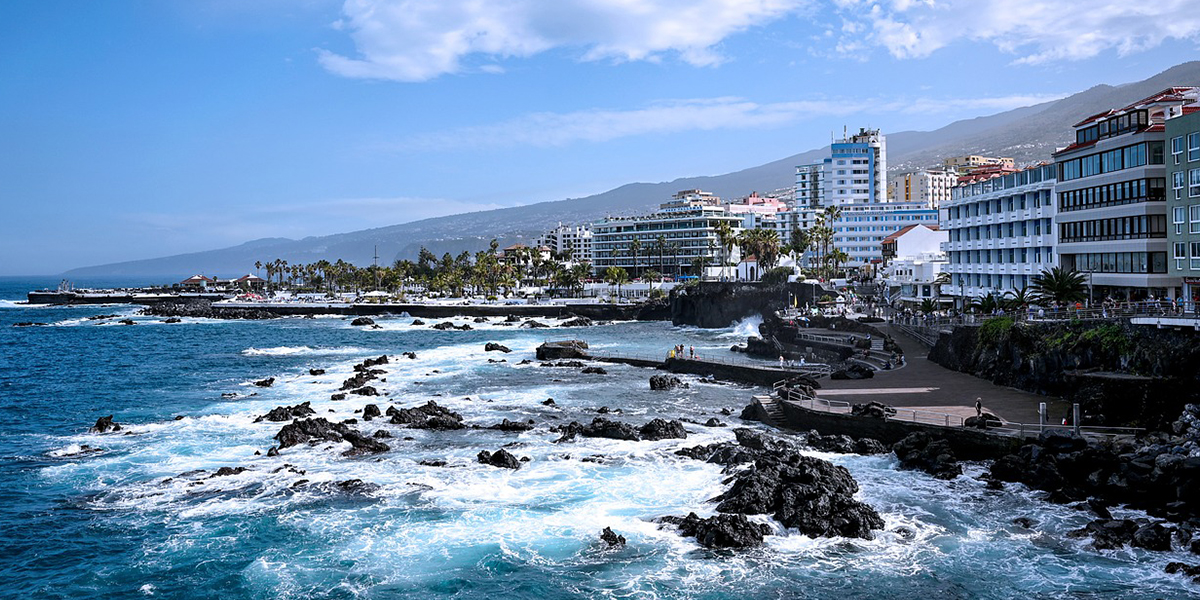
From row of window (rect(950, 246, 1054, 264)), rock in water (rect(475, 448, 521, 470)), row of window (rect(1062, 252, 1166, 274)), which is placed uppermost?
row of window (rect(950, 246, 1054, 264))

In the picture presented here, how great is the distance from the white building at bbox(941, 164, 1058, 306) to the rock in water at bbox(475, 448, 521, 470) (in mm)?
38490

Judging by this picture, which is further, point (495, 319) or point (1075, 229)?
point (495, 319)

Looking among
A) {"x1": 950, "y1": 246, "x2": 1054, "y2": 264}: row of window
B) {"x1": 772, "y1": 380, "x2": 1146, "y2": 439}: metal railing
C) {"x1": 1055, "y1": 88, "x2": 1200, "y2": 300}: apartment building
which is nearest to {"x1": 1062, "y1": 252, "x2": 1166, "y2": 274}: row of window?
{"x1": 1055, "y1": 88, "x2": 1200, "y2": 300}: apartment building

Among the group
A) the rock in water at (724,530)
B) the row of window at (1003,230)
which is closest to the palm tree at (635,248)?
the row of window at (1003,230)

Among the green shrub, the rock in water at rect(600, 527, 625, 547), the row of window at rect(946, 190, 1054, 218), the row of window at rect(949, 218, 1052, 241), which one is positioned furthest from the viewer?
the row of window at rect(949, 218, 1052, 241)

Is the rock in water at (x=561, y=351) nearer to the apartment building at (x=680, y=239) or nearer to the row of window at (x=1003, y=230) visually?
the row of window at (x=1003, y=230)

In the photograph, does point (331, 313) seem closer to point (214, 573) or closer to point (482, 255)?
point (482, 255)

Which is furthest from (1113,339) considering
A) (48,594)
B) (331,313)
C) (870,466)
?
(331,313)

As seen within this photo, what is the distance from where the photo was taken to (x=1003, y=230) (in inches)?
2410

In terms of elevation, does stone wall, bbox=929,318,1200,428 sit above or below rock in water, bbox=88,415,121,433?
above

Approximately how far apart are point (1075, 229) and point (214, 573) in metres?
50.7

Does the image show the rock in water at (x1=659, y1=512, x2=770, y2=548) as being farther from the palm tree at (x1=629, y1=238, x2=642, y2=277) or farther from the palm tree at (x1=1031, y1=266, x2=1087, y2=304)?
the palm tree at (x1=629, y1=238, x2=642, y2=277)

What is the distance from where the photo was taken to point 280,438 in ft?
128

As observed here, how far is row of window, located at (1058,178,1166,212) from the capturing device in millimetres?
44750
